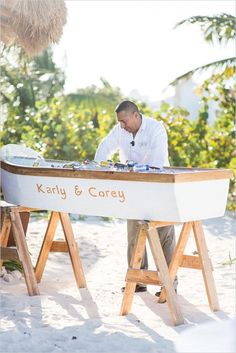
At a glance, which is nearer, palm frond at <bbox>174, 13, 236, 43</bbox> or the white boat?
the white boat

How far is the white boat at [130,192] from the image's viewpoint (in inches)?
169

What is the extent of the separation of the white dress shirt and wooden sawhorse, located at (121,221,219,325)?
1.58ft

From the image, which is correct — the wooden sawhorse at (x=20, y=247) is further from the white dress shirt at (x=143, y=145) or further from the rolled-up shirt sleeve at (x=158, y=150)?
the rolled-up shirt sleeve at (x=158, y=150)

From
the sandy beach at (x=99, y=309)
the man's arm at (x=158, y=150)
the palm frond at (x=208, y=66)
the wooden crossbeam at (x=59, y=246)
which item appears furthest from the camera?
the palm frond at (x=208, y=66)

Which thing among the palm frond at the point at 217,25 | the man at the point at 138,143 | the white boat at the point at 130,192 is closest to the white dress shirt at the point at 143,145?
the man at the point at 138,143

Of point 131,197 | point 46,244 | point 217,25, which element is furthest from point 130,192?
point 217,25

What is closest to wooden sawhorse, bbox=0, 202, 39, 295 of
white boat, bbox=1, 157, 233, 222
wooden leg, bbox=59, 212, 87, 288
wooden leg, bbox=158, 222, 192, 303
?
white boat, bbox=1, 157, 233, 222

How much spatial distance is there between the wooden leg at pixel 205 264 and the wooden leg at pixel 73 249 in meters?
1.00

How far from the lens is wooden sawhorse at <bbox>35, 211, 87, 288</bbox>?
17.4 ft

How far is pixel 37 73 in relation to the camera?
19500 millimetres

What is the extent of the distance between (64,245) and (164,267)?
112 cm

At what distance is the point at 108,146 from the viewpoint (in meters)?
5.25

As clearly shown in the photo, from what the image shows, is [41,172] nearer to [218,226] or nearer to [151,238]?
[151,238]

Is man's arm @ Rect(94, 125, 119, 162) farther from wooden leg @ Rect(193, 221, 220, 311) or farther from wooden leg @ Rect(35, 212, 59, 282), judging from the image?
wooden leg @ Rect(193, 221, 220, 311)
